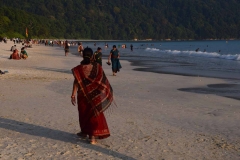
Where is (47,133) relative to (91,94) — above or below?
below

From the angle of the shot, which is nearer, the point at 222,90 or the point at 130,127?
the point at 130,127

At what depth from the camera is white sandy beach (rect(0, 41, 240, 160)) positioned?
600cm

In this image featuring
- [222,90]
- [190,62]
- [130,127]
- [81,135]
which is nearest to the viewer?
[81,135]

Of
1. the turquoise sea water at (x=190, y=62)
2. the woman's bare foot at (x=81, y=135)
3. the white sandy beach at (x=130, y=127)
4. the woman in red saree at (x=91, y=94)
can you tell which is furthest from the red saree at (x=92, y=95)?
the turquoise sea water at (x=190, y=62)

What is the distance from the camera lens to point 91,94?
6.24 m

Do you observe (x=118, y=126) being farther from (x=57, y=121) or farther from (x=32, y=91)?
(x=32, y=91)

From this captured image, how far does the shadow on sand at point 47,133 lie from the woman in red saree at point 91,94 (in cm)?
31

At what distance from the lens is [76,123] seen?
7781mm

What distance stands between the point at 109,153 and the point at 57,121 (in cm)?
228

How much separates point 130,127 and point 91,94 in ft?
5.46

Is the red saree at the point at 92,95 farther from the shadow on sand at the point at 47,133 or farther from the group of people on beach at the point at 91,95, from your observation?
the shadow on sand at the point at 47,133

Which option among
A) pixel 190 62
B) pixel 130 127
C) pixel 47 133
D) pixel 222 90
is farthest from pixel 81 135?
pixel 190 62

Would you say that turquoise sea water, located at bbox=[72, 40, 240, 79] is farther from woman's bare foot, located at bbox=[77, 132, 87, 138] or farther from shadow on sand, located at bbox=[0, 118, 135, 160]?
woman's bare foot, located at bbox=[77, 132, 87, 138]

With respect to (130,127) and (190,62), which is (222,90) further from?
(190,62)
